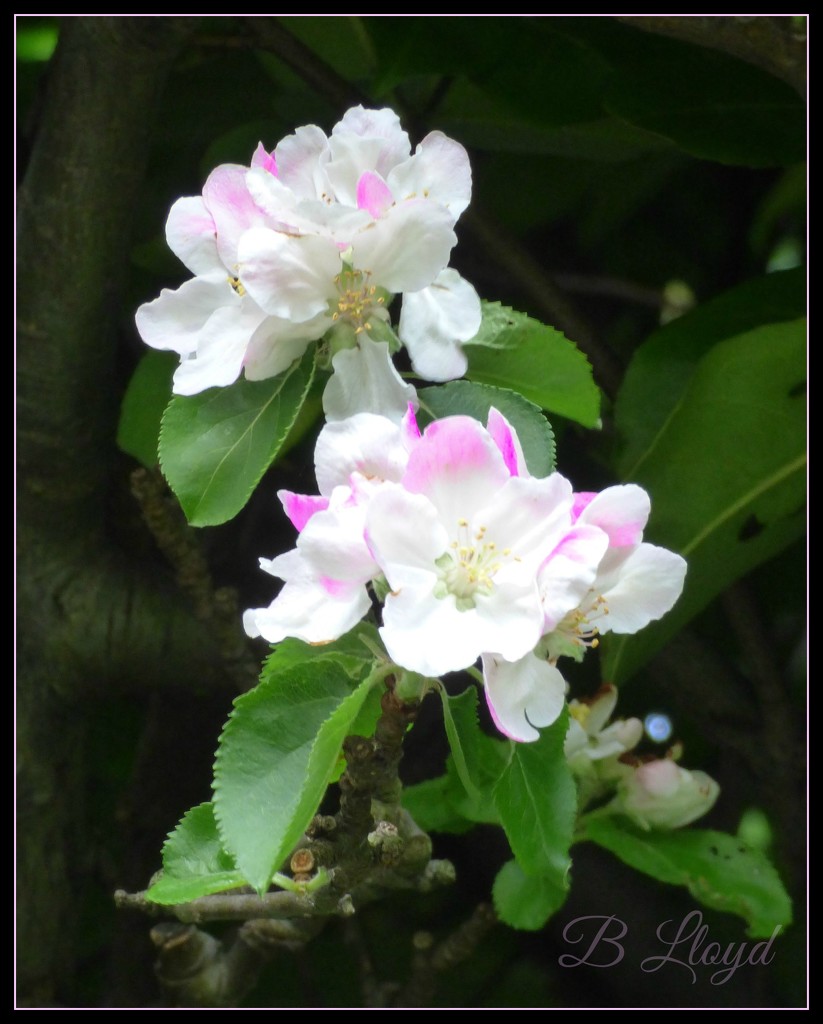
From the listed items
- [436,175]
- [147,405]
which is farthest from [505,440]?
[147,405]

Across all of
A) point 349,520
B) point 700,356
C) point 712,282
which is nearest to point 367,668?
point 349,520

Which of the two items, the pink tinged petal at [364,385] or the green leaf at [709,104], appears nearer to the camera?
the pink tinged petal at [364,385]

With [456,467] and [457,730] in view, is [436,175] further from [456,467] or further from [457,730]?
[457,730]

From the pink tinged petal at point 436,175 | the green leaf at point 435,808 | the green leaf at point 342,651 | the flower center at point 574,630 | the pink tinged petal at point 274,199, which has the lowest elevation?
the green leaf at point 435,808

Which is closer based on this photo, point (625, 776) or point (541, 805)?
point (541, 805)

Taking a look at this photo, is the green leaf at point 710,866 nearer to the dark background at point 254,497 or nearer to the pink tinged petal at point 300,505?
the dark background at point 254,497

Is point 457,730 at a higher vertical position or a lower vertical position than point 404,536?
lower

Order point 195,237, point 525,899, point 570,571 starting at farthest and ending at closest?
point 525,899 < point 195,237 < point 570,571

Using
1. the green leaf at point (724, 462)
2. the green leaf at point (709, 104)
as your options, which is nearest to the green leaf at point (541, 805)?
the green leaf at point (724, 462)
